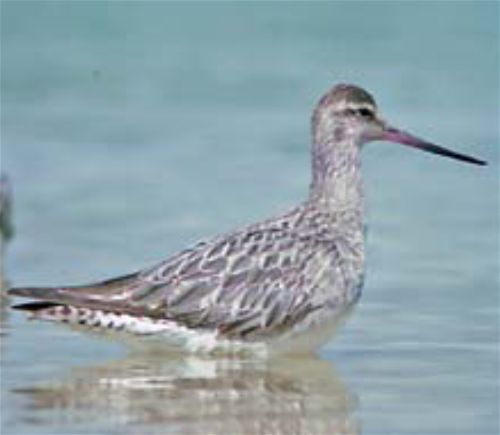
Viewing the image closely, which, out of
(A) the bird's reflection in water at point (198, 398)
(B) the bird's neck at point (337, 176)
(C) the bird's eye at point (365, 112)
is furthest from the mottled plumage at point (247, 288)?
(C) the bird's eye at point (365, 112)

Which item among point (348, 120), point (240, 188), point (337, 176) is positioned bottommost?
point (337, 176)

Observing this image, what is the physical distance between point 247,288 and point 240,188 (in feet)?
8.31

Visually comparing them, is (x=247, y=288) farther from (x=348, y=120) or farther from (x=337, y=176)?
(x=348, y=120)

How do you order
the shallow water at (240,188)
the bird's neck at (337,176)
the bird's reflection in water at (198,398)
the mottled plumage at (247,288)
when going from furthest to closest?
1. the bird's neck at (337,176)
2. the mottled plumage at (247,288)
3. the shallow water at (240,188)
4. the bird's reflection in water at (198,398)

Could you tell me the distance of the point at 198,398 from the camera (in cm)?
1044

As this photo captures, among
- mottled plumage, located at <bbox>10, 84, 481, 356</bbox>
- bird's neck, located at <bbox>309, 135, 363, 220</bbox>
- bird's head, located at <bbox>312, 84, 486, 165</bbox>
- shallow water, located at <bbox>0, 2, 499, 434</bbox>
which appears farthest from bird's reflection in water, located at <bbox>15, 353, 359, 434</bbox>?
bird's head, located at <bbox>312, 84, 486, 165</bbox>

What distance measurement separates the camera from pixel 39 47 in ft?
55.3

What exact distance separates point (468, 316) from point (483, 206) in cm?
191

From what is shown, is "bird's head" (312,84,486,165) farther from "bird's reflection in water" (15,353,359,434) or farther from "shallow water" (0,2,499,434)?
"bird's reflection in water" (15,353,359,434)

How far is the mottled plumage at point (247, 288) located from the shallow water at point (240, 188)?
170mm

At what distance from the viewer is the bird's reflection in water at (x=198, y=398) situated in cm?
1000

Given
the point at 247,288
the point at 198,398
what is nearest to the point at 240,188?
the point at 247,288

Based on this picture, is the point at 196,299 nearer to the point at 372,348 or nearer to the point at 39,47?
the point at 372,348

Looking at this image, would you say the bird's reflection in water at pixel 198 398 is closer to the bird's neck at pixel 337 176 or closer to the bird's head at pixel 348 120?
the bird's neck at pixel 337 176
